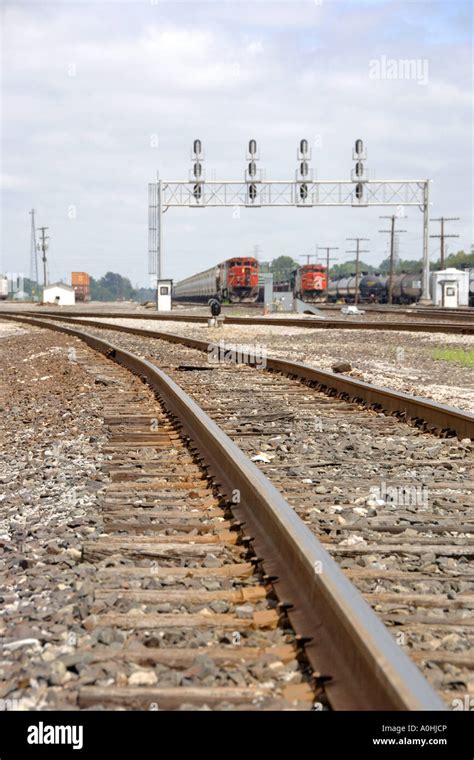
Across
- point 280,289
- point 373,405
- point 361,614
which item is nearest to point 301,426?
point 373,405

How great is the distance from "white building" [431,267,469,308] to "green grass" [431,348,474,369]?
3591 centimetres

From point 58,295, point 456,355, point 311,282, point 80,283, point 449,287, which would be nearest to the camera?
point 456,355

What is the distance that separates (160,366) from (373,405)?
5.42 metres

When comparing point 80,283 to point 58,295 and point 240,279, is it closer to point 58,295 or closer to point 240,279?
point 58,295

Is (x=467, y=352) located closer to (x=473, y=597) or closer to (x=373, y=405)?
(x=373, y=405)

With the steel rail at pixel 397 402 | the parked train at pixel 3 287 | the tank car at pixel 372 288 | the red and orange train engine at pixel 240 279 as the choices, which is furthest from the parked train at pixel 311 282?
the steel rail at pixel 397 402

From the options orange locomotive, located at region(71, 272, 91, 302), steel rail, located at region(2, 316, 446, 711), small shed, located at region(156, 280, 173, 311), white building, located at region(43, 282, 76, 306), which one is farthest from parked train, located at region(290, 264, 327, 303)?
steel rail, located at region(2, 316, 446, 711)

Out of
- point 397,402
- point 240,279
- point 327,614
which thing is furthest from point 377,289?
point 327,614

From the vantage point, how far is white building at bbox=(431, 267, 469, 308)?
54.1 m

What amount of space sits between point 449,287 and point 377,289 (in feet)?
92.4

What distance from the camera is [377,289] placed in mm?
81688

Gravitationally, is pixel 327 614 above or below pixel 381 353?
below

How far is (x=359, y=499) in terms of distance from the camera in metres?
5.47

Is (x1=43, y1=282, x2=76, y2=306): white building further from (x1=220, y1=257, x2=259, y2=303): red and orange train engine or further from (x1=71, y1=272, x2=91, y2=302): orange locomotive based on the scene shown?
(x1=71, y1=272, x2=91, y2=302): orange locomotive
